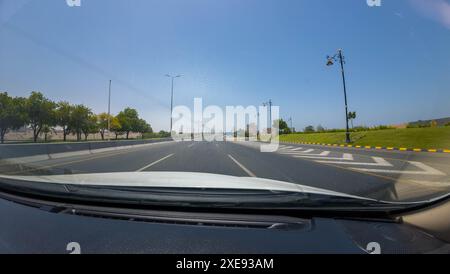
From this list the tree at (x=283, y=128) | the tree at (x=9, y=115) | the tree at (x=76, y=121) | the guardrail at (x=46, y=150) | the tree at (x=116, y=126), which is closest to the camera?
the guardrail at (x=46, y=150)

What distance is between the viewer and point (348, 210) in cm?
255

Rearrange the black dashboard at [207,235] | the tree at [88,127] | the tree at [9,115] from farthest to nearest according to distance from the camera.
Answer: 1. the tree at [88,127]
2. the tree at [9,115]
3. the black dashboard at [207,235]

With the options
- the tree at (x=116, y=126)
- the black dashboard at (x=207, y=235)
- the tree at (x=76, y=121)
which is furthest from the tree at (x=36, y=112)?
the tree at (x=116, y=126)

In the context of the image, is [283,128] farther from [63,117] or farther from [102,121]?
[63,117]

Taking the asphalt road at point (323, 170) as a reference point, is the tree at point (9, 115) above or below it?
above

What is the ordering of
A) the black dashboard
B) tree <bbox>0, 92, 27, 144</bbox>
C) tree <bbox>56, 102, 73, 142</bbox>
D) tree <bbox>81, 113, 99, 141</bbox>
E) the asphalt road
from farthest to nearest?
tree <bbox>81, 113, 99, 141</bbox>, tree <bbox>56, 102, 73, 142</bbox>, tree <bbox>0, 92, 27, 144</bbox>, the asphalt road, the black dashboard

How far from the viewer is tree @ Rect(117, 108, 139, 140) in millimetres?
61662

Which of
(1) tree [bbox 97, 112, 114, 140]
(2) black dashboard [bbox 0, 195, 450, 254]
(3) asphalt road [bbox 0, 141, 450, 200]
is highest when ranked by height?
(1) tree [bbox 97, 112, 114, 140]

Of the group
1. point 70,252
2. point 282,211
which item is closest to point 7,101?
point 70,252

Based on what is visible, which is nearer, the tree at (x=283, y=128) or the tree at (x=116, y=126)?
the tree at (x=116, y=126)

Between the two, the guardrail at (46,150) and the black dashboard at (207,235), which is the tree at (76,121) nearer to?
the guardrail at (46,150)

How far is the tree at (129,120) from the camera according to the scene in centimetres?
6166

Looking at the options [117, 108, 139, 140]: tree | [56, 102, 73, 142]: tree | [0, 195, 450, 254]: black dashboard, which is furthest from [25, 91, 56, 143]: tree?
[117, 108, 139, 140]: tree

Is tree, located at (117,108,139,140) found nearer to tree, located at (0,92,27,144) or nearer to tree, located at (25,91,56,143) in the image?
tree, located at (25,91,56,143)
